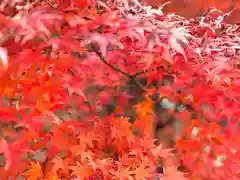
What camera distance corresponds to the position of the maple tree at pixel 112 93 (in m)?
1.14

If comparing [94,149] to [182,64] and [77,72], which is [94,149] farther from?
[182,64]

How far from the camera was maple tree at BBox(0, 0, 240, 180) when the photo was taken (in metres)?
1.14

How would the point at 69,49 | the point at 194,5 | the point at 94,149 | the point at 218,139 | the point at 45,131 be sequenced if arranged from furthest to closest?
1. the point at 194,5
2. the point at 218,139
3. the point at 94,149
4. the point at 45,131
5. the point at 69,49

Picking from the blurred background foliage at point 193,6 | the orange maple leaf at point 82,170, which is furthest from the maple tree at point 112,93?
Answer: the blurred background foliage at point 193,6

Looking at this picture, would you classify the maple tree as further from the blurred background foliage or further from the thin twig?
the blurred background foliage

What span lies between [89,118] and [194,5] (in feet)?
5.34

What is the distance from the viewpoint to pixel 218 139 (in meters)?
1.61

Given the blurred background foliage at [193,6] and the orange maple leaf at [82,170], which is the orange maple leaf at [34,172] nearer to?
the orange maple leaf at [82,170]

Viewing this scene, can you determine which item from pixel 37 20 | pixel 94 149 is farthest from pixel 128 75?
pixel 37 20

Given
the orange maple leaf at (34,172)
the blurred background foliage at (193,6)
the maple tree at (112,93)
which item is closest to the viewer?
the maple tree at (112,93)

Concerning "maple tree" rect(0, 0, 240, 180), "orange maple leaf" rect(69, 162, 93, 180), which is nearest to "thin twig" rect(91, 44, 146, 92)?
"maple tree" rect(0, 0, 240, 180)

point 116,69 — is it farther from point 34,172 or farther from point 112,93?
point 34,172

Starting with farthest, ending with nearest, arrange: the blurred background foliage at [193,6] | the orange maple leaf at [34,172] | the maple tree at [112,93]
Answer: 1. the blurred background foliage at [193,6]
2. the orange maple leaf at [34,172]
3. the maple tree at [112,93]

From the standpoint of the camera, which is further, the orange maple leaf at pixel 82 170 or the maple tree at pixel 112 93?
the orange maple leaf at pixel 82 170
